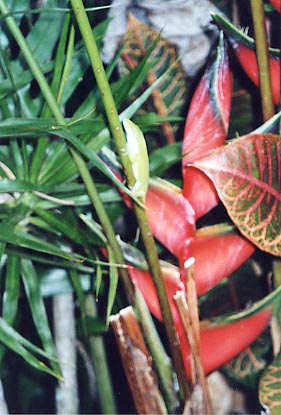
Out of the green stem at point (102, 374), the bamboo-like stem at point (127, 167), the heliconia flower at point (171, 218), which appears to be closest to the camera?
the bamboo-like stem at point (127, 167)

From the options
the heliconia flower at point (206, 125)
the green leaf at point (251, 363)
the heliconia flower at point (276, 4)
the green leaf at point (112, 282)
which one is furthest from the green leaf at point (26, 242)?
the heliconia flower at point (276, 4)

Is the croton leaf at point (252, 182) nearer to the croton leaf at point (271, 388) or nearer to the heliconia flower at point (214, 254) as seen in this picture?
the heliconia flower at point (214, 254)

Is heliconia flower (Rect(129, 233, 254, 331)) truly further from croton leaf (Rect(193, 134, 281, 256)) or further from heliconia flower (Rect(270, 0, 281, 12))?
heliconia flower (Rect(270, 0, 281, 12))

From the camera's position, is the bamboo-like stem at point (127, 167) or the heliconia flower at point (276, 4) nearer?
the bamboo-like stem at point (127, 167)

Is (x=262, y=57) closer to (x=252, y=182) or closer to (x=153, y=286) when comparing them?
(x=252, y=182)

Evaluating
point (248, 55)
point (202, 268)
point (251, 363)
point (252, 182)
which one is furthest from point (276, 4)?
point (251, 363)

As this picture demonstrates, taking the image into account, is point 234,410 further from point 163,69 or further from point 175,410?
point 163,69

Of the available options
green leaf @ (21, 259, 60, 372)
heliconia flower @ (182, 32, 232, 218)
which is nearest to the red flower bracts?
heliconia flower @ (182, 32, 232, 218)
